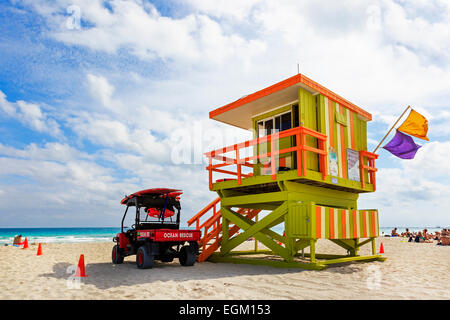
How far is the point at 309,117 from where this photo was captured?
10.7 metres

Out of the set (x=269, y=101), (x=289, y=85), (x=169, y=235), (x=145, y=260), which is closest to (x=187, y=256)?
(x=169, y=235)

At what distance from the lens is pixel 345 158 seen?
461 inches

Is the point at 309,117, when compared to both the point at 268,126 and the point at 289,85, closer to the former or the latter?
the point at 289,85

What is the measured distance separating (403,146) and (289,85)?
19.6ft

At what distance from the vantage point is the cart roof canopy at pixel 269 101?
10.5m

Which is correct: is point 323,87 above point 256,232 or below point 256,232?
above

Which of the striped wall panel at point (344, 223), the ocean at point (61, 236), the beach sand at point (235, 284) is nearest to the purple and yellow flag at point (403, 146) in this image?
the striped wall panel at point (344, 223)

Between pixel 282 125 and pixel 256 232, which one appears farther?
pixel 282 125

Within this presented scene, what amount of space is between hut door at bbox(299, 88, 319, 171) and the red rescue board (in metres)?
4.24

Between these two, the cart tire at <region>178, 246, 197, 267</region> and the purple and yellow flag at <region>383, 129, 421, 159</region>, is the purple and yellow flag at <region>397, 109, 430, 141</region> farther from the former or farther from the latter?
the cart tire at <region>178, 246, 197, 267</region>
